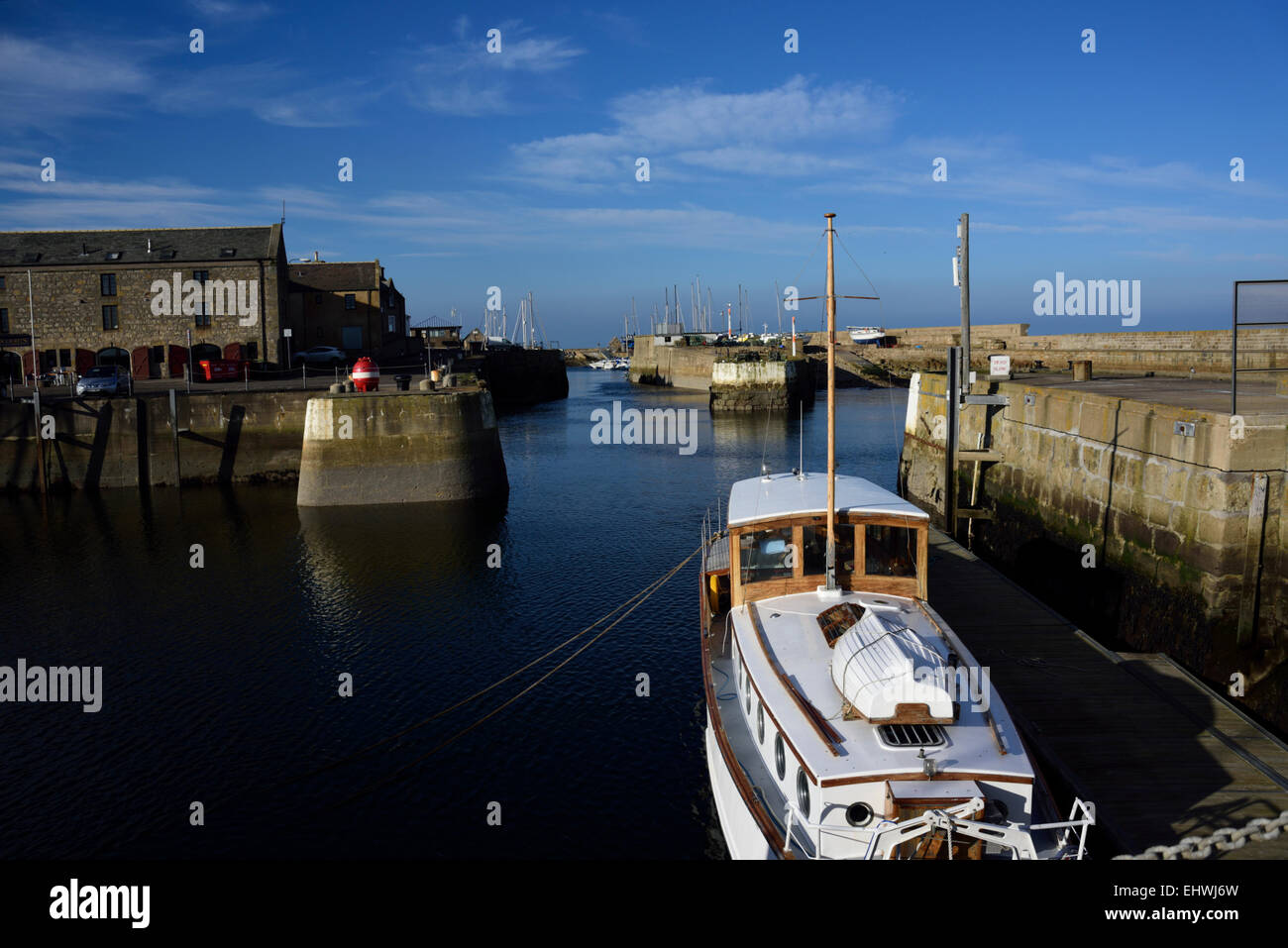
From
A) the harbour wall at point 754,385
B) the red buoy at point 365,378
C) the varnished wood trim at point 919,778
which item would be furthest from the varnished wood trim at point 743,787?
the harbour wall at point 754,385

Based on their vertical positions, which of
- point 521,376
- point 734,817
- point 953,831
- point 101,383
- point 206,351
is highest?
point 206,351

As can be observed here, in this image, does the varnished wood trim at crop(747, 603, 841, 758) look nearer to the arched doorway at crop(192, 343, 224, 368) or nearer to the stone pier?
the stone pier

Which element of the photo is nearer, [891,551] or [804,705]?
[804,705]

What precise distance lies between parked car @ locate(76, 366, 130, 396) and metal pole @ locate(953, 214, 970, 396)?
3901 centimetres

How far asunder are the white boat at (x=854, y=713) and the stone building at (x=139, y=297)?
54.1 metres

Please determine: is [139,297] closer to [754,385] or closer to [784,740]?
[754,385]

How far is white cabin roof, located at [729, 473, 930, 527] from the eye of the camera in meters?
14.8

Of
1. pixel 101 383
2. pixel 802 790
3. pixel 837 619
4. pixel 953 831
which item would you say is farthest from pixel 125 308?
pixel 953 831

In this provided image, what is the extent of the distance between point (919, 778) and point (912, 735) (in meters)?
0.76

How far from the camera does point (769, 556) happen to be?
15.0 meters

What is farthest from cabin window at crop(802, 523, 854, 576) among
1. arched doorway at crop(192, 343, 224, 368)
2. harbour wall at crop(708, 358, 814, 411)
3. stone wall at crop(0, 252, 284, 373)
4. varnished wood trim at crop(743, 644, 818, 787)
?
harbour wall at crop(708, 358, 814, 411)

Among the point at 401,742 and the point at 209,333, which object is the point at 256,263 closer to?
the point at 209,333

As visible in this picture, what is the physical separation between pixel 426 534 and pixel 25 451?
22.2 metres

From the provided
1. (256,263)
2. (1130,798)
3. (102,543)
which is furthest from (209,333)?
(1130,798)
